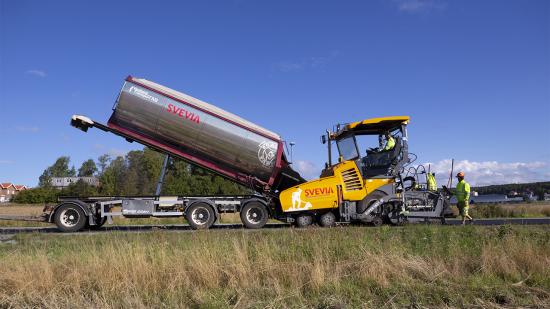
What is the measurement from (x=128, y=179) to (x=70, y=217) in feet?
169

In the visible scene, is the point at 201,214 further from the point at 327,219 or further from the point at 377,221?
the point at 377,221

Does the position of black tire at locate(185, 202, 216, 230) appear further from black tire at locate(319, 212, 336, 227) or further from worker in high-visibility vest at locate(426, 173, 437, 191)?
worker in high-visibility vest at locate(426, 173, 437, 191)

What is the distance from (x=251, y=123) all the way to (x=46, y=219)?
6868 mm

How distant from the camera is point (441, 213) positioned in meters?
12.0

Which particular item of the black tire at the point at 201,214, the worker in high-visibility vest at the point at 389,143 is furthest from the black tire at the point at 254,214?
the worker in high-visibility vest at the point at 389,143

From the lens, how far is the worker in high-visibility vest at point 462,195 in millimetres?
12608

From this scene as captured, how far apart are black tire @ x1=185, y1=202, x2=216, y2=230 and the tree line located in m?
1.71

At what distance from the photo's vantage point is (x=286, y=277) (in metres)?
5.25

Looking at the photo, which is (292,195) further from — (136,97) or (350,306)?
(350,306)

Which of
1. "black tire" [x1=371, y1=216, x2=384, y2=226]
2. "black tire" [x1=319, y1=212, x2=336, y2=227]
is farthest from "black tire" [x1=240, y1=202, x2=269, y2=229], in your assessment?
"black tire" [x1=371, y1=216, x2=384, y2=226]

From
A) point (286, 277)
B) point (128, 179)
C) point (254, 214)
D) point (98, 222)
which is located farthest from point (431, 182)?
point (128, 179)

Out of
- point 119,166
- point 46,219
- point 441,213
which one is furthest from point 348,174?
point 119,166

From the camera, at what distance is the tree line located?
2661cm

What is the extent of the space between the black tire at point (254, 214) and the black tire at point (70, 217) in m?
4.89
